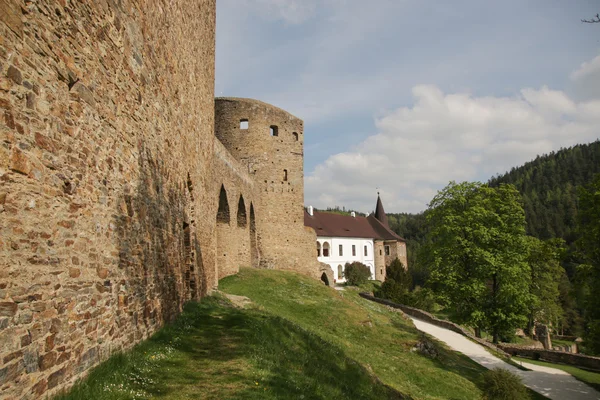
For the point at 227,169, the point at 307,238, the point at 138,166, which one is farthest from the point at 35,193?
the point at 307,238

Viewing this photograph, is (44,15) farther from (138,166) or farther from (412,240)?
(412,240)

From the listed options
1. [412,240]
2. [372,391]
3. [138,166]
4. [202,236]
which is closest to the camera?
[138,166]

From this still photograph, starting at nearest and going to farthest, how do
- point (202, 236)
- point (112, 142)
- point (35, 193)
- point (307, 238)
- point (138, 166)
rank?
1. point (35, 193)
2. point (112, 142)
3. point (138, 166)
4. point (202, 236)
5. point (307, 238)

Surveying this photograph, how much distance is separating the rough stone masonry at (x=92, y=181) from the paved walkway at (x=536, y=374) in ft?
41.4

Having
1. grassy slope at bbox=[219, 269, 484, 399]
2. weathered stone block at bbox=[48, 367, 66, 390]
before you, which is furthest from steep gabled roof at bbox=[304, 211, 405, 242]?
weathered stone block at bbox=[48, 367, 66, 390]

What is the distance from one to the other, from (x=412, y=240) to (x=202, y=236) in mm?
107830

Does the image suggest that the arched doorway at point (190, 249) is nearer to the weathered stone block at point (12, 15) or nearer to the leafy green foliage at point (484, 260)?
the weathered stone block at point (12, 15)

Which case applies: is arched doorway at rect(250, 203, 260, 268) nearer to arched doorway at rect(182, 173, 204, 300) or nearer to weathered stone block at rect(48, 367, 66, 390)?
arched doorway at rect(182, 173, 204, 300)

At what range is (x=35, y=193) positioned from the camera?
3750 mm

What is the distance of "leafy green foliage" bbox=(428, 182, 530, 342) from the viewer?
19.8 m

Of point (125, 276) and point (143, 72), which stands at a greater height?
point (143, 72)

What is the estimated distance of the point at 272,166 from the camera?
942 inches

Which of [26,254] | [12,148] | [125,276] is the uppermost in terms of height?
[12,148]

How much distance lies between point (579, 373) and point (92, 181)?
2079cm
